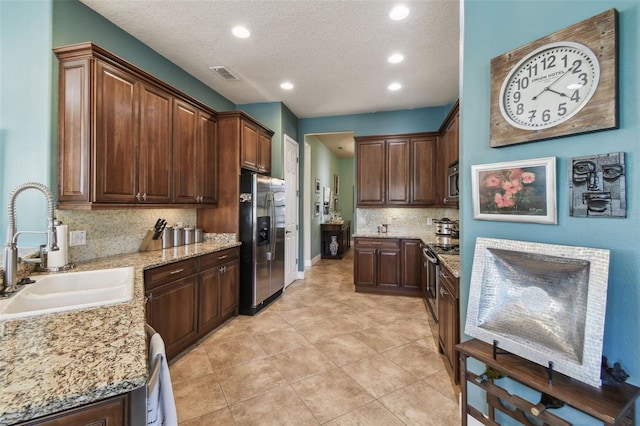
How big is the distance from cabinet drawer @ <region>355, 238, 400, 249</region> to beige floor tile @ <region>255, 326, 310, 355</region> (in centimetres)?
189

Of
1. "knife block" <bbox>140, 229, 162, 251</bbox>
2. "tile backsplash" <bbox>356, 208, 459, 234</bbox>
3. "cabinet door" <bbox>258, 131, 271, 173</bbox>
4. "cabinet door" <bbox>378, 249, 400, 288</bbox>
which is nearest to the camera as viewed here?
"knife block" <bbox>140, 229, 162, 251</bbox>

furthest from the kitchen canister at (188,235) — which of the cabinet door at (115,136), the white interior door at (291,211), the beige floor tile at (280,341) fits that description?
the white interior door at (291,211)

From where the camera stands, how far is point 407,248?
4340 mm

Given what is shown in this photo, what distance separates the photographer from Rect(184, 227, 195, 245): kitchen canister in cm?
331

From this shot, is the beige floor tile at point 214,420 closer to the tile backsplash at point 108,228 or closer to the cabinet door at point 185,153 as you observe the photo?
the tile backsplash at point 108,228

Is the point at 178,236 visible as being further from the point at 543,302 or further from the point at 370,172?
the point at 543,302

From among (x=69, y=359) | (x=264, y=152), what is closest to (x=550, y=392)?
(x=69, y=359)

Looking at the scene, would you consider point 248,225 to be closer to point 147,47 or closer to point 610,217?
point 147,47

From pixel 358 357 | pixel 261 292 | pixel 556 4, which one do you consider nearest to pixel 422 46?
pixel 556 4

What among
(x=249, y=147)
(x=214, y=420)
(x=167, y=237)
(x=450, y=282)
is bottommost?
(x=214, y=420)

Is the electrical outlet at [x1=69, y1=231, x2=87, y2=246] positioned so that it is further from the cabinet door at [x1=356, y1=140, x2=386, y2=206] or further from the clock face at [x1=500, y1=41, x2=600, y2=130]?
the cabinet door at [x1=356, y1=140, x2=386, y2=206]

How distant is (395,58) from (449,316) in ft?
9.23

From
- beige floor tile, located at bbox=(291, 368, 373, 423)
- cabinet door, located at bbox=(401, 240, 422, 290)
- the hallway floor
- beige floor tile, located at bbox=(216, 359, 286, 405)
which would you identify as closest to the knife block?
the hallway floor

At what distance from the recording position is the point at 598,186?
1.14 m
